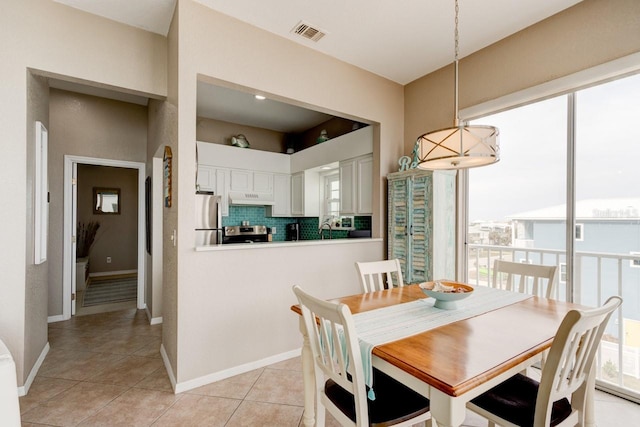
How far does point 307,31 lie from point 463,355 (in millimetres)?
2732

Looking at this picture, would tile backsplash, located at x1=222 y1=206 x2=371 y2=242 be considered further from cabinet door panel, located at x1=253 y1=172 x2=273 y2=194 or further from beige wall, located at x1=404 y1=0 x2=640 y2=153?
beige wall, located at x1=404 y1=0 x2=640 y2=153

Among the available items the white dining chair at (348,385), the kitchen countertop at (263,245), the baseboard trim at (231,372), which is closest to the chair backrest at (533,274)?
the white dining chair at (348,385)

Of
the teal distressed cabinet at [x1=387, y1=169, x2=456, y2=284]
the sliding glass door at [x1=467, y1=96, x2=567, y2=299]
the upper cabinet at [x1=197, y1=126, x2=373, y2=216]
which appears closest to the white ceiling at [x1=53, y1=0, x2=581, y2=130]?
the sliding glass door at [x1=467, y1=96, x2=567, y2=299]

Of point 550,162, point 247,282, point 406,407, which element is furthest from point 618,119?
point 247,282

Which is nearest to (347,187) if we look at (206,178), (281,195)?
(281,195)

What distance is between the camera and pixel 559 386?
3.87 ft

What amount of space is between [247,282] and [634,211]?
9.71ft

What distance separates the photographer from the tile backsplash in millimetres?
5047

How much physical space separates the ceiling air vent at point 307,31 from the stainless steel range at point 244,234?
2953 millimetres

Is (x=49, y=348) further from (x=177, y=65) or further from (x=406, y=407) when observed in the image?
(x=406, y=407)

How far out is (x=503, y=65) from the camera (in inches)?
108

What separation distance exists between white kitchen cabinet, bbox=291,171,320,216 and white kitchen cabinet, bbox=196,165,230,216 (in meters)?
1.15

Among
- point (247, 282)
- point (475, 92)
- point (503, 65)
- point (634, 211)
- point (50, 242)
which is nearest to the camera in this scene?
point (634, 211)

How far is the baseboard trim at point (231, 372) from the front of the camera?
223 centimetres
